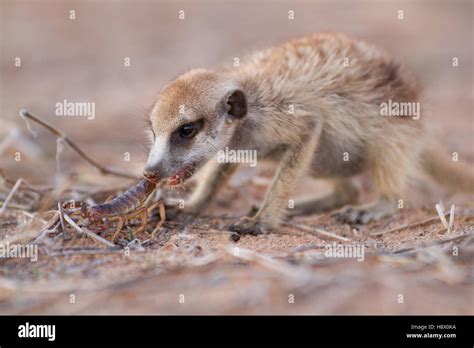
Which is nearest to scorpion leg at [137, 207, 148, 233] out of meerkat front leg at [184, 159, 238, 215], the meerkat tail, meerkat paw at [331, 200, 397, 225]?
meerkat front leg at [184, 159, 238, 215]

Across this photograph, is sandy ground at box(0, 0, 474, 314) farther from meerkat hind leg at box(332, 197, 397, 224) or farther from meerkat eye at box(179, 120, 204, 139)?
meerkat eye at box(179, 120, 204, 139)

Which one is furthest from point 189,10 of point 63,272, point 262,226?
point 63,272

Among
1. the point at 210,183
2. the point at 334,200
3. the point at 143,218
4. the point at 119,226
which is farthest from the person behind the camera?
the point at 334,200

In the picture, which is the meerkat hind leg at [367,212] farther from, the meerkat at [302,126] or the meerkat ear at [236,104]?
the meerkat ear at [236,104]

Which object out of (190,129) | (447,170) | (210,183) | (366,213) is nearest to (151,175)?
(190,129)

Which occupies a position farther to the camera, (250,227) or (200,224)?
(200,224)

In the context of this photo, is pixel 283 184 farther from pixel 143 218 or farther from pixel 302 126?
pixel 143 218

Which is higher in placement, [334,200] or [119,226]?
[334,200]
